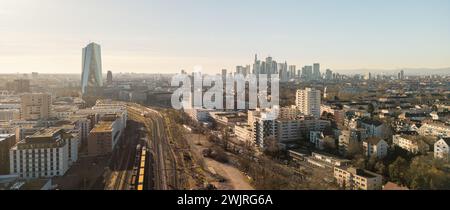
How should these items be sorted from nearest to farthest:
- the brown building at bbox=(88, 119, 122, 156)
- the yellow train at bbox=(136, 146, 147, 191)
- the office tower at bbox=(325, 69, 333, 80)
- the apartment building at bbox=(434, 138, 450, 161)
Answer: the yellow train at bbox=(136, 146, 147, 191) < the apartment building at bbox=(434, 138, 450, 161) < the brown building at bbox=(88, 119, 122, 156) < the office tower at bbox=(325, 69, 333, 80)

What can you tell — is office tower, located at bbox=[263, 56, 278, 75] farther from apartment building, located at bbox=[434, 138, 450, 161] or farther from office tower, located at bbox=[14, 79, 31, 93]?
apartment building, located at bbox=[434, 138, 450, 161]

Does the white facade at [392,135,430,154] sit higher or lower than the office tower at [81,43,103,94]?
lower

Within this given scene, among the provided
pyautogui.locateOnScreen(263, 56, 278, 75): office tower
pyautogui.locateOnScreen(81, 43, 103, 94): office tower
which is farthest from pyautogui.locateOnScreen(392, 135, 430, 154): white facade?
pyautogui.locateOnScreen(81, 43, 103, 94): office tower

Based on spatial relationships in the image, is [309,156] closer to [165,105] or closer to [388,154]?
[388,154]

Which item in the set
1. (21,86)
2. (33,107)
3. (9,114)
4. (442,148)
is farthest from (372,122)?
(21,86)

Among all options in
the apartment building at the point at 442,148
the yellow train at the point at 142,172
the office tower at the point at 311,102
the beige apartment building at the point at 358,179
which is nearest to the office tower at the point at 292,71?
the office tower at the point at 311,102

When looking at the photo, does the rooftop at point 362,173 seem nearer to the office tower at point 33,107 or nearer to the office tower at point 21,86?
the office tower at point 33,107

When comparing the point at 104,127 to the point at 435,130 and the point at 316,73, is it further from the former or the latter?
the point at 316,73
